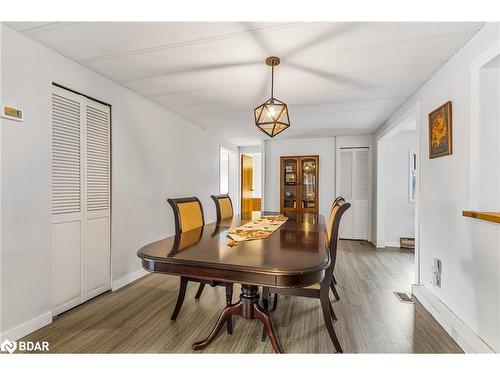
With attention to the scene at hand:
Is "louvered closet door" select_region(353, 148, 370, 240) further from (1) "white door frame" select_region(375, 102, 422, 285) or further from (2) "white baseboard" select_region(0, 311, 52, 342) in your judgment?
(2) "white baseboard" select_region(0, 311, 52, 342)

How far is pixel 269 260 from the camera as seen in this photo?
52.2 inches

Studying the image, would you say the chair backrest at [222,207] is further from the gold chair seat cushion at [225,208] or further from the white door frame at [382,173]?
the white door frame at [382,173]

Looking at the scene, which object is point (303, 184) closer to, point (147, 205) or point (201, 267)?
point (147, 205)

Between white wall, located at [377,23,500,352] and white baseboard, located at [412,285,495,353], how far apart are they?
0.03 meters

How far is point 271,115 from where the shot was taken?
214cm

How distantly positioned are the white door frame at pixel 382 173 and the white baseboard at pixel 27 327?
354 centimetres

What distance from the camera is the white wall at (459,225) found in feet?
5.31

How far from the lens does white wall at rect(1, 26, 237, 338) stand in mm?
1768

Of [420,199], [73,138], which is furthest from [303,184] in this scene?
[73,138]

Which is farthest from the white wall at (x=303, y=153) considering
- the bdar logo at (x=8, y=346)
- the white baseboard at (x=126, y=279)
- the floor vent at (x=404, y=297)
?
the bdar logo at (x=8, y=346)

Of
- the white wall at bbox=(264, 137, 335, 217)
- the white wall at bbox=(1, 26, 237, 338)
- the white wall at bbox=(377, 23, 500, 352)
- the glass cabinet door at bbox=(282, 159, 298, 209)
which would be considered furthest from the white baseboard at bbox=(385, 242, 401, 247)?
the white wall at bbox=(1, 26, 237, 338)

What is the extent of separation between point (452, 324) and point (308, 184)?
3.78 meters
